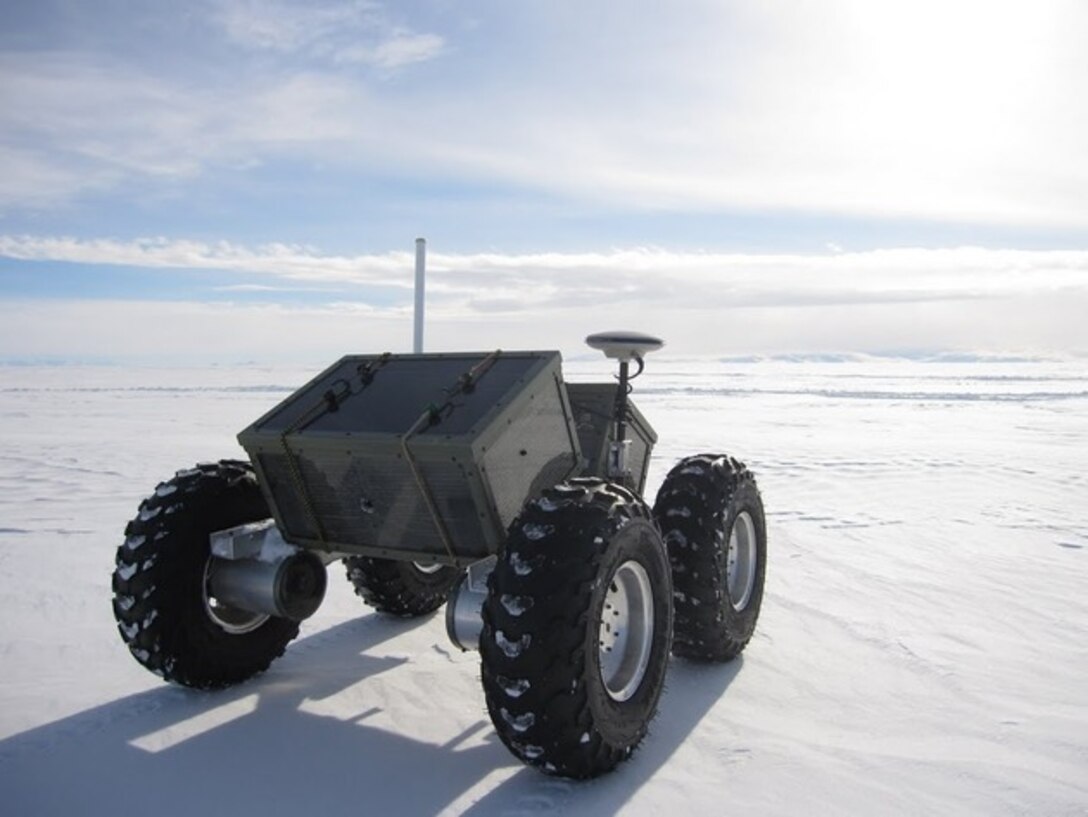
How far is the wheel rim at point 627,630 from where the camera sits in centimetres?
353

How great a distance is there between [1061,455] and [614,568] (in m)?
12.6

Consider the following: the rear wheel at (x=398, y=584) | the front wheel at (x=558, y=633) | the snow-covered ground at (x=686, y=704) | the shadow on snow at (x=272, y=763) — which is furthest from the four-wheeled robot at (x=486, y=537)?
the rear wheel at (x=398, y=584)

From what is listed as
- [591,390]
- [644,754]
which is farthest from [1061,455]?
[644,754]

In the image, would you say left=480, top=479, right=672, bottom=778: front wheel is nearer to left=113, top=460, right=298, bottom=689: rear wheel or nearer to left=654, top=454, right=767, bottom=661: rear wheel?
left=654, top=454, right=767, bottom=661: rear wheel

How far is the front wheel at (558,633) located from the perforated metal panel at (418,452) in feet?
1.14

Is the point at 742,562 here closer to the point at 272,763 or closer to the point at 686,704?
the point at 686,704

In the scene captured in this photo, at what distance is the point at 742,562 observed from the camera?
4934 millimetres

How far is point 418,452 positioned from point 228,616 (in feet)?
5.33

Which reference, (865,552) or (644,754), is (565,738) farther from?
(865,552)

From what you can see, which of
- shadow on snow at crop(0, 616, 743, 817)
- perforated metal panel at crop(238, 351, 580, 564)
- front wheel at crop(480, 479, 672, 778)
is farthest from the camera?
perforated metal panel at crop(238, 351, 580, 564)

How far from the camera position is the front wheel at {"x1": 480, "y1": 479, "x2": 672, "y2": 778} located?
9.76 feet


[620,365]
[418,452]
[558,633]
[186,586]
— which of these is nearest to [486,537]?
[418,452]

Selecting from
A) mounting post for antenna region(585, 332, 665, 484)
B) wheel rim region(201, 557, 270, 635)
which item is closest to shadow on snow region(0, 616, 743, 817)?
wheel rim region(201, 557, 270, 635)

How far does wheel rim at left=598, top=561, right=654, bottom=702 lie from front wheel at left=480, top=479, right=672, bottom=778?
0.18 meters
